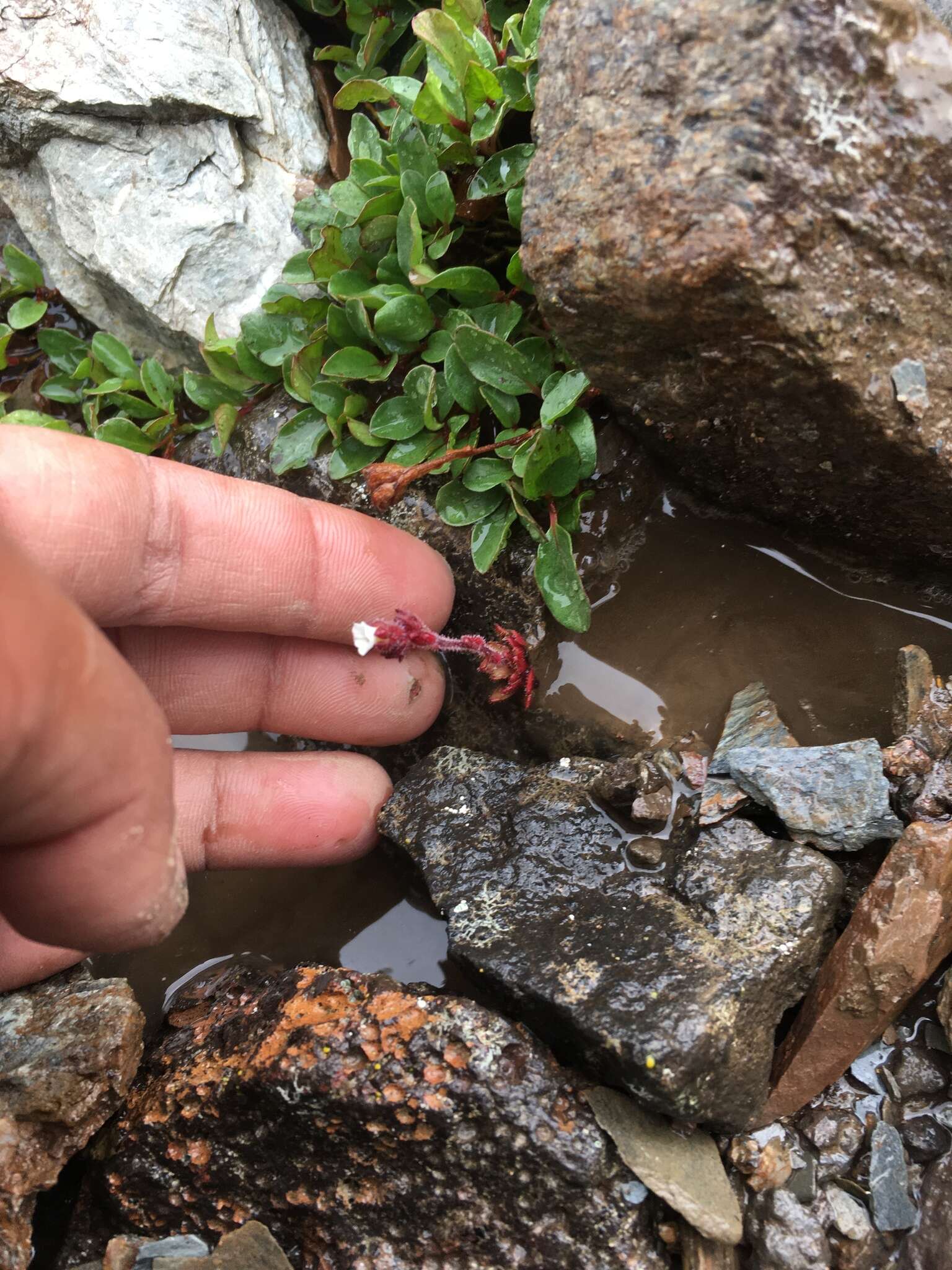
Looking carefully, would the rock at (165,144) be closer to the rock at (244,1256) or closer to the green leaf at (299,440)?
the green leaf at (299,440)

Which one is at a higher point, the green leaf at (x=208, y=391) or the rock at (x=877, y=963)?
the green leaf at (x=208, y=391)

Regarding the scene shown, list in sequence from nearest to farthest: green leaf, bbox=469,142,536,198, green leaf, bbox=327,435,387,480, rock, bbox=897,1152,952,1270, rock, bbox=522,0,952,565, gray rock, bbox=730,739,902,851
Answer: rock, bbox=522,0,952,565, rock, bbox=897,1152,952,1270, gray rock, bbox=730,739,902,851, green leaf, bbox=469,142,536,198, green leaf, bbox=327,435,387,480

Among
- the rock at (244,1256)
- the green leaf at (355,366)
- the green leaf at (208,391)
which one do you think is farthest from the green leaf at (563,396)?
the rock at (244,1256)

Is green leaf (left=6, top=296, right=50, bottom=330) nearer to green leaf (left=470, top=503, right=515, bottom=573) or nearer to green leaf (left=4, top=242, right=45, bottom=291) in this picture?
green leaf (left=4, top=242, right=45, bottom=291)

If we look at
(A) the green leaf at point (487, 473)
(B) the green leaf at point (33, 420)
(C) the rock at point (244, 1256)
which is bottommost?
(C) the rock at point (244, 1256)

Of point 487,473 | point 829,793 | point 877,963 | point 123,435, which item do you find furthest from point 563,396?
point 123,435

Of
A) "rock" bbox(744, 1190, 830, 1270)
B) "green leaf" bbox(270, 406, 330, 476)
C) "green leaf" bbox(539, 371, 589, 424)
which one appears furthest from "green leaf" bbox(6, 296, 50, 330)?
"rock" bbox(744, 1190, 830, 1270)
